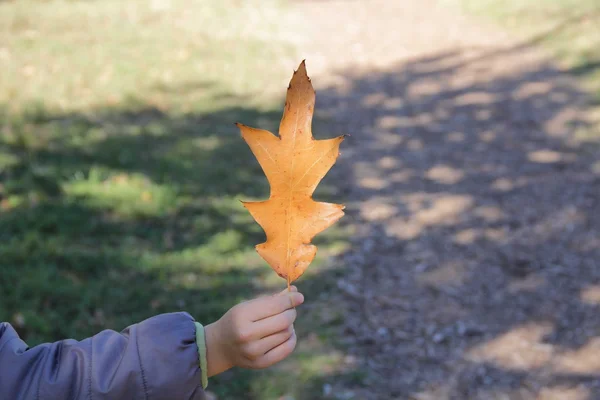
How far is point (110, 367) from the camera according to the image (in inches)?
57.6

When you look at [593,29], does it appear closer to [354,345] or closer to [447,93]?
[447,93]

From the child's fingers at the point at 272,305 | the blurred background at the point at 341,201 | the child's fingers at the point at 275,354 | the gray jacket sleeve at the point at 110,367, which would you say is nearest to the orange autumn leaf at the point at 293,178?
the child's fingers at the point at 272,305

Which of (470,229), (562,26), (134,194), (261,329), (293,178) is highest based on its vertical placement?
(562,26)

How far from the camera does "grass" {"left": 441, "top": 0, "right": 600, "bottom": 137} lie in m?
8.38

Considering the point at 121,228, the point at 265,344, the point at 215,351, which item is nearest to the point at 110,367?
the point at 215,351

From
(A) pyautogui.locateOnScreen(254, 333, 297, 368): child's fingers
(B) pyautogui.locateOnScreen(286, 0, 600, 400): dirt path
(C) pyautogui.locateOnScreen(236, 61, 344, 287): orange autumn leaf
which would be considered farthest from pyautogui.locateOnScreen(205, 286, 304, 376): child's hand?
(B) pyautogui.locateOnScreen(286, 0, 600, 400): dirt path

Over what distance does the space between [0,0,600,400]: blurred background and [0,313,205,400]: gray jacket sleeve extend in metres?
1.49

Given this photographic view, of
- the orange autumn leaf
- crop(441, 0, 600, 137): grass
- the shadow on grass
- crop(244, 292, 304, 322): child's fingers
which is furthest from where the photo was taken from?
crop(441, 0, 600, 137): grass

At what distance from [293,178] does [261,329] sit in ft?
1.14

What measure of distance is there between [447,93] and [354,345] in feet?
18.6

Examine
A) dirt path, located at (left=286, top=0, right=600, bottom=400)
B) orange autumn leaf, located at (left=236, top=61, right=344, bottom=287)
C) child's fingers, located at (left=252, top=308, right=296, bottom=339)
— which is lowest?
dirt path, located at (left=286, top=0, right=600, bottom=400)

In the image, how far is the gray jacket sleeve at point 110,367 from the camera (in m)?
1.44

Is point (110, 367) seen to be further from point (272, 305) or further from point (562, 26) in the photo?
point (562, 26)

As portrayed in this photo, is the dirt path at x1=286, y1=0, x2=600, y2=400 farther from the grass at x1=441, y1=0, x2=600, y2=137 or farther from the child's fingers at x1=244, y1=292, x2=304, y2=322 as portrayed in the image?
the child's fingers at x1=244, y1=292, x2=304, y2=322
